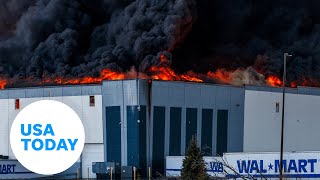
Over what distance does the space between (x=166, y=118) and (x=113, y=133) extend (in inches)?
165

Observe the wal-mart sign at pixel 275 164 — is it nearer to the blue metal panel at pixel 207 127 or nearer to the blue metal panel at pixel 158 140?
the blue metal panel at pixel 158 140

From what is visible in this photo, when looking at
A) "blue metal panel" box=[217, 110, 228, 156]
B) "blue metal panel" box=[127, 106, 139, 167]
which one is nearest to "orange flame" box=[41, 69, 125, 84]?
"blue metal panel" box=[217, 110, 228, 156]

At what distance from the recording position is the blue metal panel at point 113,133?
179 ft

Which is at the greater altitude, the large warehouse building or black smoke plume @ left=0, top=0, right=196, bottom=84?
black smoke plume @ left=0, top=0, right=196, bottom=84

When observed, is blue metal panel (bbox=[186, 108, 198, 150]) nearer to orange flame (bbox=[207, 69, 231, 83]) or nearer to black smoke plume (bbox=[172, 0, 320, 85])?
orange flame (bbox=[207, 69, 231, 83])

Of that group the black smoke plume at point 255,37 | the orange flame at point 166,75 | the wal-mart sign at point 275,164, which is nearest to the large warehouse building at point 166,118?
the wal-mart sign at point 275,164

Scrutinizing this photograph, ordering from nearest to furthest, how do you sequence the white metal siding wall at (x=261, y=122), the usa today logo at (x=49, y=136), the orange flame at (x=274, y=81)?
1. the usa today logo at (x=49, y=136)
2. the white metal siding wall at (x=261, y=122)
3. the orange flame at (x=274, y=81)

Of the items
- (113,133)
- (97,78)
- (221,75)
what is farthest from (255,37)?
(113,133)

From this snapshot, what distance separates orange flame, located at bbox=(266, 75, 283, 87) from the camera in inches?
2843

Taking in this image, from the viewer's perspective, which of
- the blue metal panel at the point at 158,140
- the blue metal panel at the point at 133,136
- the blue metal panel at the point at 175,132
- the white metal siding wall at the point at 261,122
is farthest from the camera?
the white metal siding wall at the point at 261,122

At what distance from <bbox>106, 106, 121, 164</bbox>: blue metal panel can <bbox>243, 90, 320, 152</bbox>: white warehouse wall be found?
10392 millimetres

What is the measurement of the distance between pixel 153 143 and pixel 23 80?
28668mm

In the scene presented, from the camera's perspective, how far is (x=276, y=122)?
2292 inches

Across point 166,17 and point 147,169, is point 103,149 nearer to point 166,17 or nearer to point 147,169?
point 147,169
